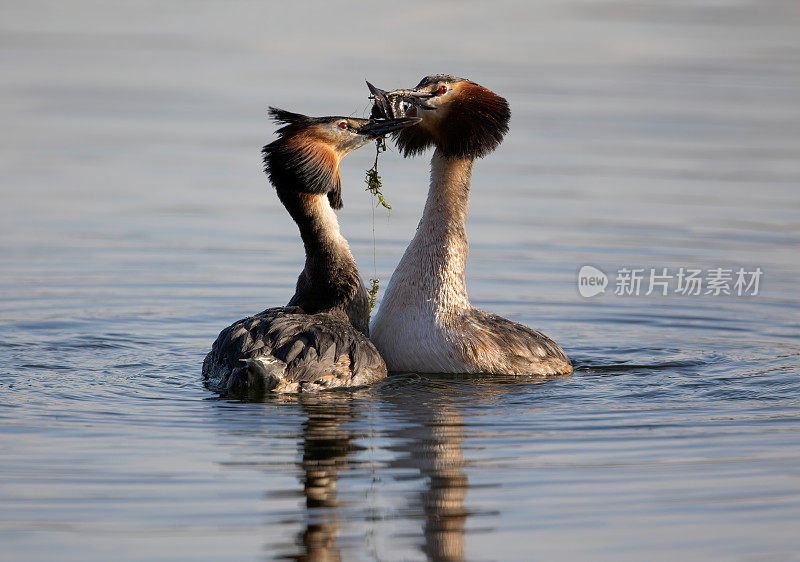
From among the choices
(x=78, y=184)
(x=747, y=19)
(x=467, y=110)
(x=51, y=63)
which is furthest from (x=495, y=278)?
(x=747, y=19)

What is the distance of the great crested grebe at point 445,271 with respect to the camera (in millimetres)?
9414

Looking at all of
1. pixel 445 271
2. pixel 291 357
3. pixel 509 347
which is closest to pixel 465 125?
pixel 445 271

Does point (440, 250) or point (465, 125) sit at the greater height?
point (465, 125)

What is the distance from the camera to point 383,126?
960 centimetres

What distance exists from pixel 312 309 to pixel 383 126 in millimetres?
1430

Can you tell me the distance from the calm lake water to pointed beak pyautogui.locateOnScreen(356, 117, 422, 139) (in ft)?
5.91

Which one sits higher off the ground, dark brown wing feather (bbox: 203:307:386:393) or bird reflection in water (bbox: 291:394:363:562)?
dark brown wing feather (bbox: 203:307:386:393)

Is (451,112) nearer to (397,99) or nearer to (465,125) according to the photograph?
(465,125)

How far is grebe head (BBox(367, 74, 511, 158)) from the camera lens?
948cm

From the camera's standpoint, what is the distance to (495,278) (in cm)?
1300
